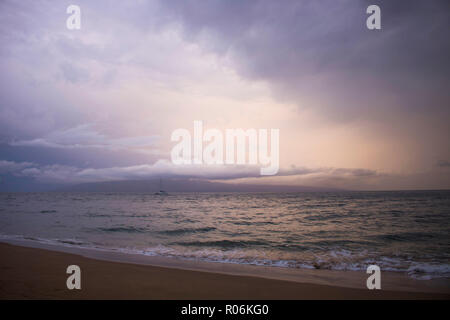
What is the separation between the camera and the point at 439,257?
436 inches

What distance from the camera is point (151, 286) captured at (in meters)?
6.46

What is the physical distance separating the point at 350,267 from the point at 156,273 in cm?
747

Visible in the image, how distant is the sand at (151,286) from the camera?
19.1 feet

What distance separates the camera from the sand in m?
5.83
